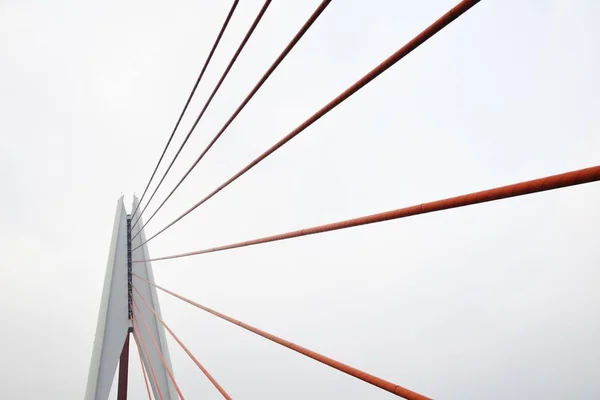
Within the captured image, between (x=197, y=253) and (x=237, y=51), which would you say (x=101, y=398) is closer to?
(x=197, y=253)

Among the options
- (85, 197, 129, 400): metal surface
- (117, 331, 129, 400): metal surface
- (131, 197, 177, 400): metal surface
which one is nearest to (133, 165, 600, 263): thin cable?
(85, 197, 129, 400): metal surface

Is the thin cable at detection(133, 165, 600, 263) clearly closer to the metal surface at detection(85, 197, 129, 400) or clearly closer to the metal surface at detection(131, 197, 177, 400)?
the metal surface at detection(85, 197, 129, 400)

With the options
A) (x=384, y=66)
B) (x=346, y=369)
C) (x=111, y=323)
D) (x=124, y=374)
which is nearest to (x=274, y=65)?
(x=384, y=66)

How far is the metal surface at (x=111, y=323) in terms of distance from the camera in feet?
16.5

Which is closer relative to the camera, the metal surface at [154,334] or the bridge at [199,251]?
the bridge at [199,251]

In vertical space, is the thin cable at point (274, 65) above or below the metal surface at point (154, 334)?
above

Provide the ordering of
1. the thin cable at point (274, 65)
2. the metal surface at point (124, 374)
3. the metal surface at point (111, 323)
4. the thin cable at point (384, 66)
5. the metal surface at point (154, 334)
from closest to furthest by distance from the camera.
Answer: the thin cable at point (384, 66) < the thin cable at point (274, 65) < the metal surface at point (111, 323) < the metal surface at point (154, 334) < the metal surface at point (124, 374)

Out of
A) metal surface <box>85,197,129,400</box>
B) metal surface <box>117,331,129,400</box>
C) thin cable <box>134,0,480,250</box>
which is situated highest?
thin cable <box>134,0,480,250</box>

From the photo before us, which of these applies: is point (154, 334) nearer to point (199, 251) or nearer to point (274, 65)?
point (199, 251)

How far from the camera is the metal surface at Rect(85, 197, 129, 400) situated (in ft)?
16.5

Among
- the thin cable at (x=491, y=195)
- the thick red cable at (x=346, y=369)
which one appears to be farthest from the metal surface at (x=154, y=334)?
the thin cable at (x=491, y=195)

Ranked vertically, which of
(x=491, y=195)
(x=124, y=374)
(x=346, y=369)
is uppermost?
(x=491, y=195)

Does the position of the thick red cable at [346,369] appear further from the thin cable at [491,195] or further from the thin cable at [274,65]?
the thin cable at [274,65]

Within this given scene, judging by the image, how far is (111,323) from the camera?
17.7 ft
